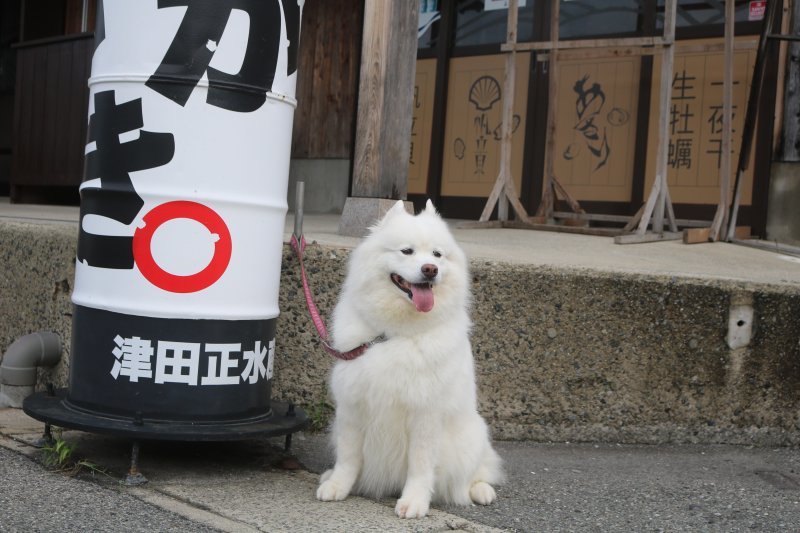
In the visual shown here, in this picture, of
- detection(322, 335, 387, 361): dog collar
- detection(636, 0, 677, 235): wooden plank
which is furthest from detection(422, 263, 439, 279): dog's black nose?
detection(636, 0, 677, 235): wooden plank

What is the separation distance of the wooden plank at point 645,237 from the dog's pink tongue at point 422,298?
9.60 ft

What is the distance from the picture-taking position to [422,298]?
3.25 m

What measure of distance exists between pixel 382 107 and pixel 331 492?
2.48 meters

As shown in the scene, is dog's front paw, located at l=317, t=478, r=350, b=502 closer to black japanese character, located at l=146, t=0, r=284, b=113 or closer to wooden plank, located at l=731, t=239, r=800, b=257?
black japanese character, located at l=146, t=0, r=284, b=113

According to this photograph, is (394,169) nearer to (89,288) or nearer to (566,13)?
(89,288)

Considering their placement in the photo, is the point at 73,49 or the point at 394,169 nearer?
the point at 394,169

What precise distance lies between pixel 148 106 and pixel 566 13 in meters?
5.17

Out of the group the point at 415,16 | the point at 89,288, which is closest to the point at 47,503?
the point at 89,288

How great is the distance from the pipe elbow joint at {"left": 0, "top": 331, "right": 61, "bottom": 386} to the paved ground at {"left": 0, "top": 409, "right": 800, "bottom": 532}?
0.30 m

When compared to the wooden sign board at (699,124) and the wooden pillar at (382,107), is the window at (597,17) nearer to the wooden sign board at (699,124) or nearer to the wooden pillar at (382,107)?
the wooden sign board at (699,124)

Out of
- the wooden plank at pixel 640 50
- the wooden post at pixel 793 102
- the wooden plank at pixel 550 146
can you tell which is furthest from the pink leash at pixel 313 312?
the wooden post at pixel 793 102

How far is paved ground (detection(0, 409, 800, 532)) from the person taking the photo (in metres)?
3.13

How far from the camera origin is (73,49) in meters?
A: 8.97

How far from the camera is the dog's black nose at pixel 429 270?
10.4ft
